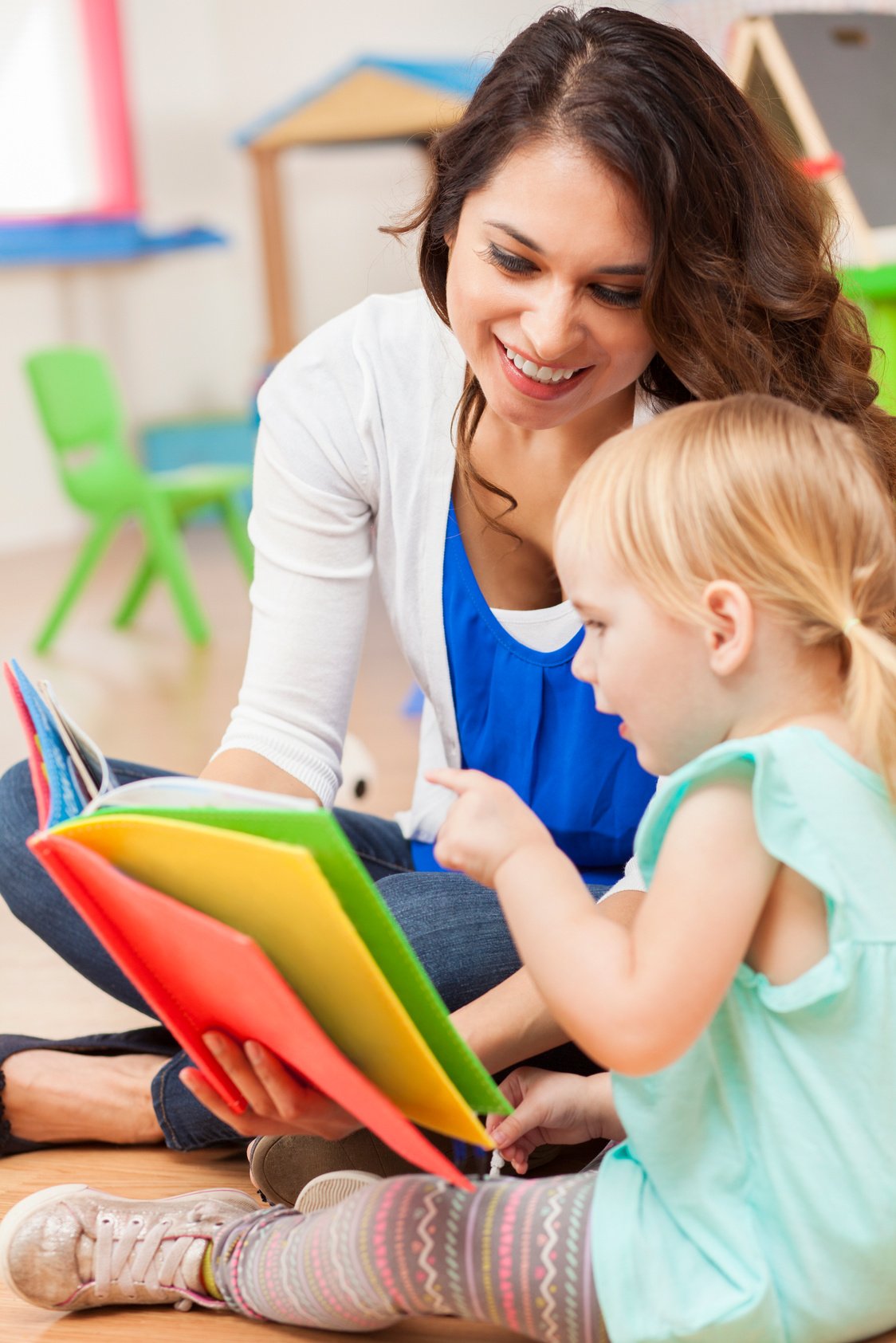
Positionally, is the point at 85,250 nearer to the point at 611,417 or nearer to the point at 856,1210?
the point at 611,417

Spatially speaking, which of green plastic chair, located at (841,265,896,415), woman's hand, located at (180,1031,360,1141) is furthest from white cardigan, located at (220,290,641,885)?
green plastic chair, located at (841,265,896,415)

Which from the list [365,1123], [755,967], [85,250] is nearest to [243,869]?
[365,1123]

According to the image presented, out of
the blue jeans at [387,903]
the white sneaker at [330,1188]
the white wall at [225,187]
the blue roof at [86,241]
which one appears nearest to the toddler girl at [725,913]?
the white sneaker at [330,1188]

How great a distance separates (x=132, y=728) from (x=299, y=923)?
1.85m

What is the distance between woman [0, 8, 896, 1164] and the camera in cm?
95

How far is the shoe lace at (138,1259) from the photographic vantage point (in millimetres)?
934

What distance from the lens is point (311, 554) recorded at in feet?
3.81

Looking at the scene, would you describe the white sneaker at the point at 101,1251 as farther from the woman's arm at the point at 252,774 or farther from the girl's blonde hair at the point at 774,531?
the girl's blonde hair at the point at 774,531

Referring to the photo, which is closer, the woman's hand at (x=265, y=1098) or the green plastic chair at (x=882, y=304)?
the woman's hand at (x=265, y=1098)

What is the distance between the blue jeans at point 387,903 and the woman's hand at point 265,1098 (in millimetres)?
205

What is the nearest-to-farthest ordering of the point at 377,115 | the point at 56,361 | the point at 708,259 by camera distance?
1. the point at 708,259
2. the point at 56,361
3. the point at 377,115

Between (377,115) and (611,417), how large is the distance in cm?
322

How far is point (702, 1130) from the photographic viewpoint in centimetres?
77

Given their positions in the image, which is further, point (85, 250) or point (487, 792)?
point (85, 250)
